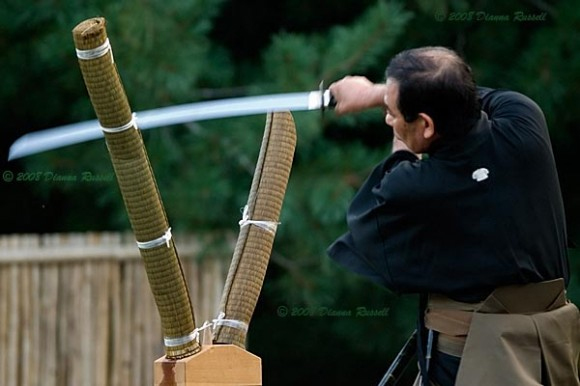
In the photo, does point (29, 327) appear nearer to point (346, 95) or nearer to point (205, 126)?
point (205, 126)

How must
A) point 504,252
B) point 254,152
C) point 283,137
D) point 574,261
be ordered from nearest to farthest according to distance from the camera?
point 504,252
point 283,137
point 254,152
point 574,261

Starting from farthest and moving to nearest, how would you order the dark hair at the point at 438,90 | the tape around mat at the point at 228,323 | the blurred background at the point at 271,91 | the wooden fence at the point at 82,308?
the wooden fence at the point at 82,308 < the blurred background at the point at 271,91 < the tape around mat at the point at 228,323 < the dark hair at the point at 438,90

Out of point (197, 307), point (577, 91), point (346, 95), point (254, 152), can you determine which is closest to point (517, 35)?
point (577, 91)

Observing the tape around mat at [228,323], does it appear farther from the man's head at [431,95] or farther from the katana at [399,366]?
the man's head at [431,95]

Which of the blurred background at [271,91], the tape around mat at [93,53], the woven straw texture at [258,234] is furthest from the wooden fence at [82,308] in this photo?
the tape around mat at [93,53]

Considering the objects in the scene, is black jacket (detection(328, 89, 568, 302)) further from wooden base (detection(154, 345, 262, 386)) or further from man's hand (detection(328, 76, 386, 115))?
wooden base (detection(154, 345, 262, 386))

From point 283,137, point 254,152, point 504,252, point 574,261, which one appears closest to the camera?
point 504,252

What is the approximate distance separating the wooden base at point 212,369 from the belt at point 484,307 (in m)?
0.48

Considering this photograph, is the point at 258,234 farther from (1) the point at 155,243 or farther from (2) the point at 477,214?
(2) the point at 477,214

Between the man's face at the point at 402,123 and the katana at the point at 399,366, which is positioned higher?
the man's face at the point at 402,123

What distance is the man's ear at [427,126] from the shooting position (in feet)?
9.97

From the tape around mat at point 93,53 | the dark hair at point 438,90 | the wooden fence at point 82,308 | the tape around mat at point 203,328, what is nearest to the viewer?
the tape around mat at point 93,53

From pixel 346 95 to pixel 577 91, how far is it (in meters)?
3.01

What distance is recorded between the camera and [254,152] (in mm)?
5586
